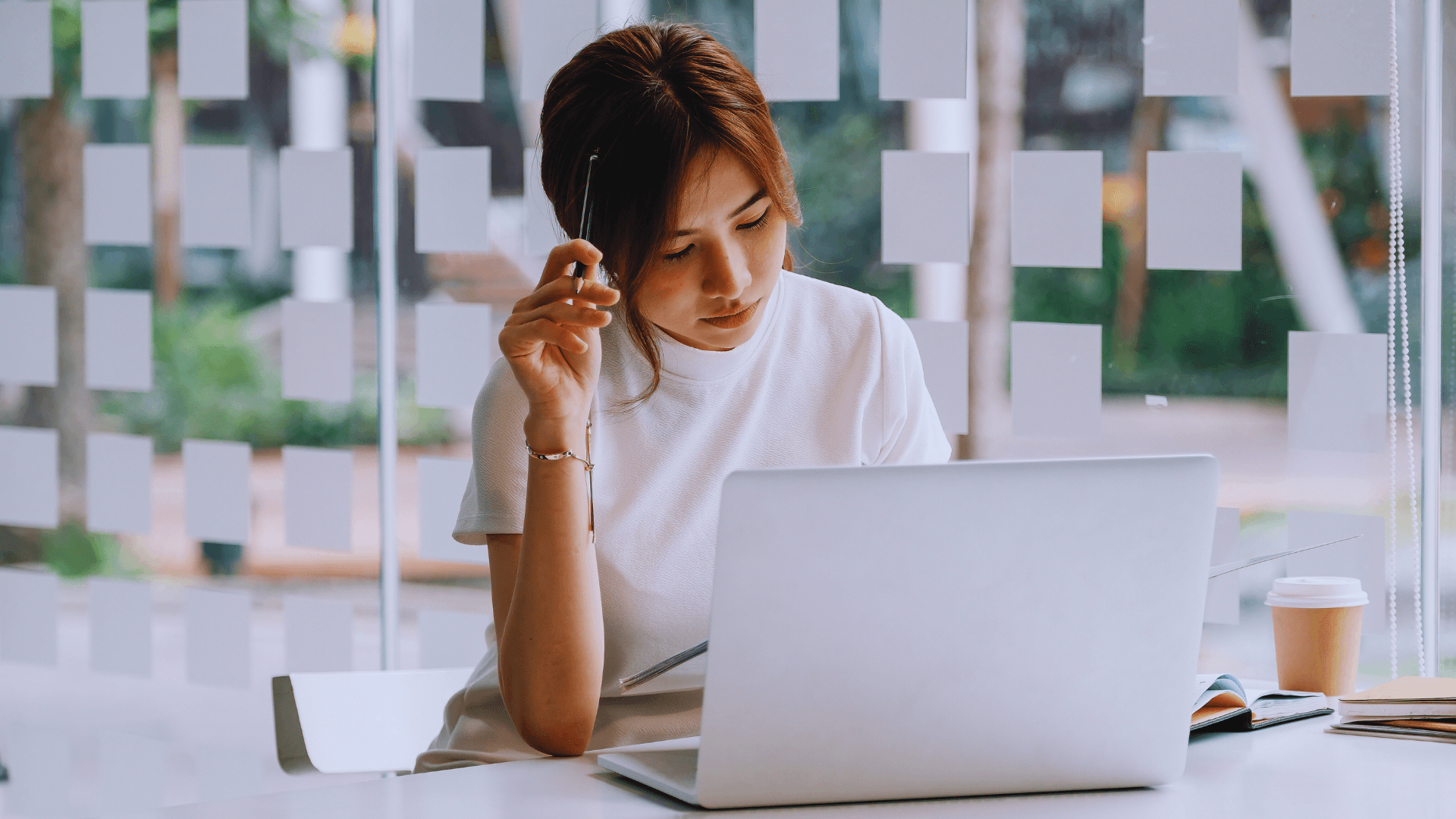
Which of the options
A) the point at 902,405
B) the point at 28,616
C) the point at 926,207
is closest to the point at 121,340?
the point at 28,616

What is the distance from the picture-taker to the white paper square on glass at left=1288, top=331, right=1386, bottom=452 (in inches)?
75.7

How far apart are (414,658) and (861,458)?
148 cm

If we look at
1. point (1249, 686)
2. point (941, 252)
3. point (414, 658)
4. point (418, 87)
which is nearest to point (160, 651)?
point (414, 658)

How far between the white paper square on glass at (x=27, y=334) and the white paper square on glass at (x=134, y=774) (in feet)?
2.72

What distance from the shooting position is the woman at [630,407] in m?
1.14

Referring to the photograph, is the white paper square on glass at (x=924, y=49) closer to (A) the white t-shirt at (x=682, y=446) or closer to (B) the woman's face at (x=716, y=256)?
(A) the white t-shirt at (x=682, y=446)

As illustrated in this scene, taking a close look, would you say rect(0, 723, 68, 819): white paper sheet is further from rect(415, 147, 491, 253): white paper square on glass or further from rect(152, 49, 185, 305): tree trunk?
rect(415, 147, 491, 253): white paper square on glass

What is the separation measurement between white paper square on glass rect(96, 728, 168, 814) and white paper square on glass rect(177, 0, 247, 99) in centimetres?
142

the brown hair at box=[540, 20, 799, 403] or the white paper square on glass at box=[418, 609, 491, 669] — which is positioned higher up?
the brown hair at box=[540, 20, 799, 403]

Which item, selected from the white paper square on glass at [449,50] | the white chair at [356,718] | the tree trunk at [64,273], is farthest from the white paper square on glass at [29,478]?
the white chair at [356,718]

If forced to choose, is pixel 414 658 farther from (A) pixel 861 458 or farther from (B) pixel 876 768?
(B) pixel 876 768

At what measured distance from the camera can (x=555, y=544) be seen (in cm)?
114

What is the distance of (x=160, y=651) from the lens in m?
2.72

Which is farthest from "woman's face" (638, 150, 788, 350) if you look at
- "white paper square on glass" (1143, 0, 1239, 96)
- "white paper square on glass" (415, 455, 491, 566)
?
"white paper square on glass" (415, 455, 491, 566)
